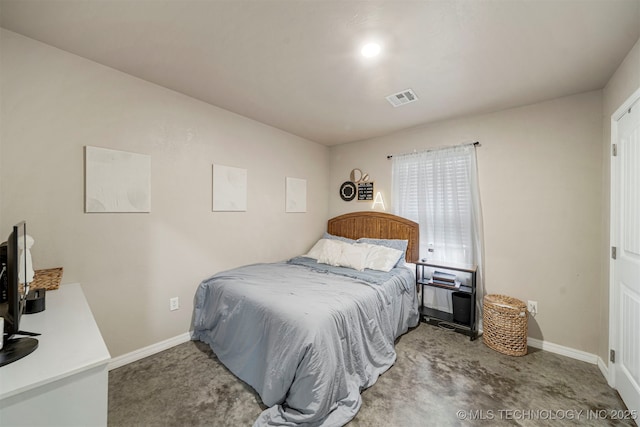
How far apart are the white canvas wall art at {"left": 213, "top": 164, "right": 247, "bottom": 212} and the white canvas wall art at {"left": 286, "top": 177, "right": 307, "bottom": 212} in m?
0.74

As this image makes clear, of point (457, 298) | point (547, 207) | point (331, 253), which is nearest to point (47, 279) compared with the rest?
point (331, 253)

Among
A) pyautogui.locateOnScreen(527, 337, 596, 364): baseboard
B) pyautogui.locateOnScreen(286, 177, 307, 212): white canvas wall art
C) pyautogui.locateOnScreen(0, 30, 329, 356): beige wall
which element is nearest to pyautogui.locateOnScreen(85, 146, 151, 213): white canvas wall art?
pyautogui.locateOnScreen(0, 30, 329, 356): beige wall

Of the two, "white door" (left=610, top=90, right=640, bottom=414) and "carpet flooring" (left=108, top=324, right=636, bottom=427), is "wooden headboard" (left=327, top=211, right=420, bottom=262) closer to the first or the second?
"carpet flooring" (left=108, top=324, right=636, bottom=427)

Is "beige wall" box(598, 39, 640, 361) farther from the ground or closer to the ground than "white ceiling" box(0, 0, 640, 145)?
closer to the ground

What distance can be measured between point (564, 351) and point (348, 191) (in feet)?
9.86

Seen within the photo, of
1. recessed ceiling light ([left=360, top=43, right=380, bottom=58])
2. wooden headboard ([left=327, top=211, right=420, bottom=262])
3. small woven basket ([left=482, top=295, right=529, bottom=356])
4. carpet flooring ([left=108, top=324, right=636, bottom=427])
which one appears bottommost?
carpet flooring ([left=108, top=324, right=636, bottom=427])

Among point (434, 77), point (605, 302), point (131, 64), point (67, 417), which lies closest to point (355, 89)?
point (434, 77)

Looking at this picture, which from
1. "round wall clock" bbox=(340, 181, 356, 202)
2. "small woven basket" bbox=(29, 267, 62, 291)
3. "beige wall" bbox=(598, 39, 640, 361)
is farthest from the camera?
"round wall clock" bbox=(340, 181, 356, 202)

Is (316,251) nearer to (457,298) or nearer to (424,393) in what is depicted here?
(457,298)

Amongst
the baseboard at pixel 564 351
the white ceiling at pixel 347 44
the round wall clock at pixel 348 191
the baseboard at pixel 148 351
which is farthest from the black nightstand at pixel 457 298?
the baseboard at pixel 148 351

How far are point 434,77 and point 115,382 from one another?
3494 mm

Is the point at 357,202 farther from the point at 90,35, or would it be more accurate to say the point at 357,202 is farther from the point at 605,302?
the point at 90,35

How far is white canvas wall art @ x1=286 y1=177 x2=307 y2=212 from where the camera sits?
3678mm

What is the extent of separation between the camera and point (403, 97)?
2.51 meters
